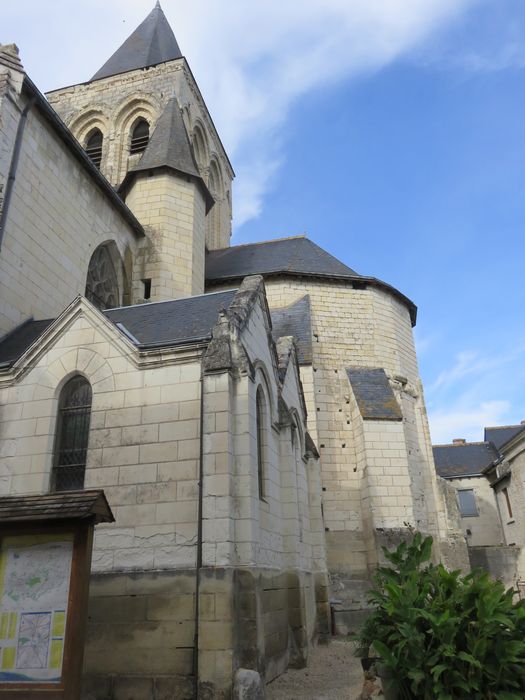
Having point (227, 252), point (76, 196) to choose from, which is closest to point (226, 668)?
point (76, 196)

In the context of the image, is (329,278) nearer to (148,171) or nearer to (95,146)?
(148,171)

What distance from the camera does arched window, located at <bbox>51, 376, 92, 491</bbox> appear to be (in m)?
6.66

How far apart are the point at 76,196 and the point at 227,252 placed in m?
9.13

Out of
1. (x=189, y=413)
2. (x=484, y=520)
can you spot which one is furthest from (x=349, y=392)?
(x=484, y=520)

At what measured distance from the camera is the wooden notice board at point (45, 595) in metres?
4.05

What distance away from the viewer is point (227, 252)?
20.2m

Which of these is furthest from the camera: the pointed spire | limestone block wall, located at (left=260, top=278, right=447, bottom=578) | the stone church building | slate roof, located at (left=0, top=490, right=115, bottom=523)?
the pointed spire

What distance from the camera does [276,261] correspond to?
1725 centimetres

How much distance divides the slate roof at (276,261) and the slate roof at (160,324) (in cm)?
697

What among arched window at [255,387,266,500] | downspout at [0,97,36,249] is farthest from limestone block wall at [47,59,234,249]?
arched window at [255,387,266,500]

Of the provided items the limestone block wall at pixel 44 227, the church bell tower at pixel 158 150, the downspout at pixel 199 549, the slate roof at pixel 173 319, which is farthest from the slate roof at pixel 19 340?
the church bell tower at pixel 158 150

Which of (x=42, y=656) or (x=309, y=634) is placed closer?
(x=42, y=656)

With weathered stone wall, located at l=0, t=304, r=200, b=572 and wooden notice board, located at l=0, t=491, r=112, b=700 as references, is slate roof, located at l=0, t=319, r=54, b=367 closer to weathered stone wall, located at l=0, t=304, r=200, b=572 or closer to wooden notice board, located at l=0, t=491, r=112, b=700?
weathered stone wall, located at l=0, t=304, r=200, b=572

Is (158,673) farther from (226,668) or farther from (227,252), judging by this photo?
(227,252)
